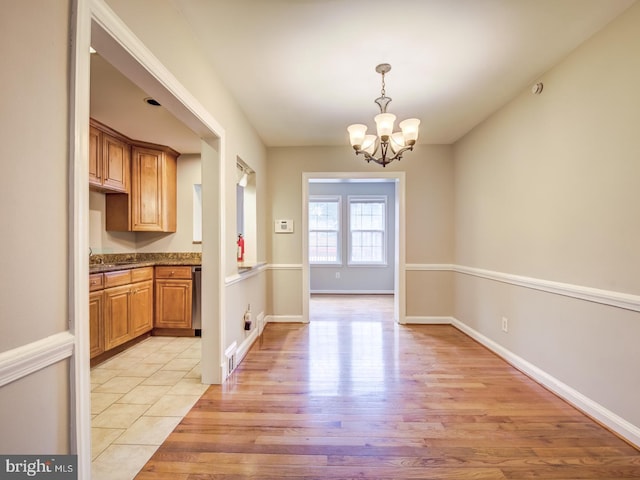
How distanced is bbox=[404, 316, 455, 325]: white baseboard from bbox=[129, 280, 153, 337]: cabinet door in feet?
10.7

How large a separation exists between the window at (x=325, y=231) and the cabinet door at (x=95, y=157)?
168 inches

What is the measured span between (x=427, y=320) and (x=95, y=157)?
4415mm

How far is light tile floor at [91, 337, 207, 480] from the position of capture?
5.23 feet

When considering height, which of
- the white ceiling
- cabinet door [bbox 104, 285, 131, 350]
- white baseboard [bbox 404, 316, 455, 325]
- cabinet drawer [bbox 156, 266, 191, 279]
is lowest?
white baseboard [bbox 404, 316, 455, 325]

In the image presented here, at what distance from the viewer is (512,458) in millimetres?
1591

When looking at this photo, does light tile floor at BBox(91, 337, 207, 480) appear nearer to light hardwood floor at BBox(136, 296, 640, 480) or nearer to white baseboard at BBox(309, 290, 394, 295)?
light hardwood floor at BBox(136, 296, 640, 480)

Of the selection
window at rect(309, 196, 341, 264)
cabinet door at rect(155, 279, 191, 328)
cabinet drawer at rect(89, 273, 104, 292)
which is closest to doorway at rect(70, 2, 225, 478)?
cabinet drawer at rect(89, 273, 104, 292)

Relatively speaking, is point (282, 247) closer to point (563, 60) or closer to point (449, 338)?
point (449, 338)

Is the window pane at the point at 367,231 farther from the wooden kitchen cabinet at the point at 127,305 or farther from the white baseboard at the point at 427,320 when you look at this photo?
the wooden kitchen cabinet at the point at 127,305

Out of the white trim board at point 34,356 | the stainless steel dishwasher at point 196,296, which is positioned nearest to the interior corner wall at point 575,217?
the white trim board at point 34,356

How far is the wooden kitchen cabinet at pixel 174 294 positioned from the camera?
141 inches

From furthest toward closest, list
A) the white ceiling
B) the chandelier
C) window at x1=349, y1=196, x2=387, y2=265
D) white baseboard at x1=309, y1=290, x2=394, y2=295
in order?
window at x1=349, y1=196, x2=387, y2=265, white baseboard at x1=309, y1=290, x2=394, y2=295, the chandelier, the white ceiling

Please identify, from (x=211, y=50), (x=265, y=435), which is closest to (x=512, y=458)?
(x=265, y=435)

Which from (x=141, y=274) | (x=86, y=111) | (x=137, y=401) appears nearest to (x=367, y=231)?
(x=141, y=274)
